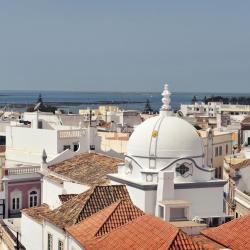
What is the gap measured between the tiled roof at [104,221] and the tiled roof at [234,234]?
2734mm

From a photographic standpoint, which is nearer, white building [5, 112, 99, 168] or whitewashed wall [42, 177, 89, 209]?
whitewashed wall [42, 177, 89, 209]

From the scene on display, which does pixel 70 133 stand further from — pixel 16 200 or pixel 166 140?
pixel 166 140

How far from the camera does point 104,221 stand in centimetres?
2114

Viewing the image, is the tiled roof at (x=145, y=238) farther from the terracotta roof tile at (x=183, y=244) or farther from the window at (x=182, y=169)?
the window at (x=182, y=169)

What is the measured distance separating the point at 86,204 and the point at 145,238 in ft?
18.2

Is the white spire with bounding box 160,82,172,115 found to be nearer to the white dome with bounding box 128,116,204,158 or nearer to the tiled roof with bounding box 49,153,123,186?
the white dome with bounding box 128,116,204,158

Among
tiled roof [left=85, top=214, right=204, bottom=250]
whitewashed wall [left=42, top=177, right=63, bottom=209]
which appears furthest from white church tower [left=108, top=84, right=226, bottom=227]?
whitewashed wall [left=42, top=177, right=63, bottom=209]

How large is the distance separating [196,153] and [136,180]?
263cm

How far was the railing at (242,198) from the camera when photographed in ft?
103

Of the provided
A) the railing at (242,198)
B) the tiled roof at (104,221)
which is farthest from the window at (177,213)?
the railing at (242,198)

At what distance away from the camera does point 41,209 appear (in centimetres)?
2952

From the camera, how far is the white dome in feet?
81.6

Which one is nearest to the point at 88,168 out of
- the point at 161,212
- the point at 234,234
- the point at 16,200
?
the point at 16,200

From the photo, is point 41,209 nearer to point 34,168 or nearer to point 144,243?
point 34,168
